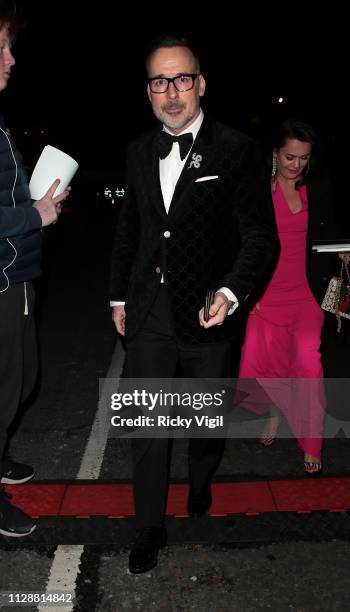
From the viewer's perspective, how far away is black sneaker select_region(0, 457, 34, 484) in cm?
365

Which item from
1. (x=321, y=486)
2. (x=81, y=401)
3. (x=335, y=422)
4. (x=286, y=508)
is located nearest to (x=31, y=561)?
(x=286, y=508)

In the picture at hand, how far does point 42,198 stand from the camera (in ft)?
9.43

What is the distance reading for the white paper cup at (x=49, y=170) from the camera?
286 cm

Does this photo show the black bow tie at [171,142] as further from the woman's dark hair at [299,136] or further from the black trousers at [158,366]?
the woman's dark hair at [299,136]

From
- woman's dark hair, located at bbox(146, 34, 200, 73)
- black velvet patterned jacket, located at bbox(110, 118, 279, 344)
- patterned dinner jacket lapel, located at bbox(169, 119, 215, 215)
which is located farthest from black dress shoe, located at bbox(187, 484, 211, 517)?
woman's dark hair, located at bbox(146, 34, 200, 73)

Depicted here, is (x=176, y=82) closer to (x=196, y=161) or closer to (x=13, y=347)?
(x=196, y=161)

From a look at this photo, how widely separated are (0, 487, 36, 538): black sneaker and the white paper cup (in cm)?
161

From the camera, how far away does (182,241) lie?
9.04 feet

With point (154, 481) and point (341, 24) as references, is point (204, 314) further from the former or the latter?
point (341, 24)

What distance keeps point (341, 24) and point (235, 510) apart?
50.7m

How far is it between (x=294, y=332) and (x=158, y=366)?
3.86ft

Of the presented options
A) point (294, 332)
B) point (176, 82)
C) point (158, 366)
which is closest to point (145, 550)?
point (158, 366)

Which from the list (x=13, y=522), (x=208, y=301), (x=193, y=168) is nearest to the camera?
(x=208, y=301)

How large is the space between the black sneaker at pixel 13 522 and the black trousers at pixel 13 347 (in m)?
0.29
